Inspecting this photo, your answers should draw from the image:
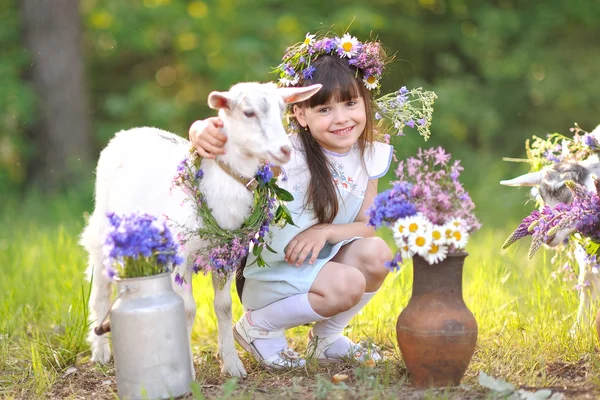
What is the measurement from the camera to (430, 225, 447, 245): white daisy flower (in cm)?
254

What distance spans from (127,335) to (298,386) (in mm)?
688

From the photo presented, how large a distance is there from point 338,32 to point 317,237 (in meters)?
6.34

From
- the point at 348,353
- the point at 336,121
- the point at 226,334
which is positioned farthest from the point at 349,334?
the point at 336,121

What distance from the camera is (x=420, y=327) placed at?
259cm

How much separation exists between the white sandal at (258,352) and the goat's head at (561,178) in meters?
1.25

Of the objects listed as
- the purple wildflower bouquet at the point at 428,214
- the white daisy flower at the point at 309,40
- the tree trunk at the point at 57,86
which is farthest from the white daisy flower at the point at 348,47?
the tree trunk at the point at 57,86

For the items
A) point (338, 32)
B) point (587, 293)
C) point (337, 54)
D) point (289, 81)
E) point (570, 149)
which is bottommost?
point (587, 293)

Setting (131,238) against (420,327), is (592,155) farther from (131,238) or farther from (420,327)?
(131,238)

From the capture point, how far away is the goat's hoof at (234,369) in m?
3.12

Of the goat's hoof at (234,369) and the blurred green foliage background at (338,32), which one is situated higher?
the blurred green foliage background at (338,32)

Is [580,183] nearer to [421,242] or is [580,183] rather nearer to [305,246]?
[421,242]

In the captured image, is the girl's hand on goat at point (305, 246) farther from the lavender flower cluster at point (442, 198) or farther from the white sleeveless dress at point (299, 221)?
the lavender flower cluster at point (442, 198)

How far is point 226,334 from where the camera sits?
318 cm

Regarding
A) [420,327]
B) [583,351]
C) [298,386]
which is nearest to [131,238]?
[298,386]
